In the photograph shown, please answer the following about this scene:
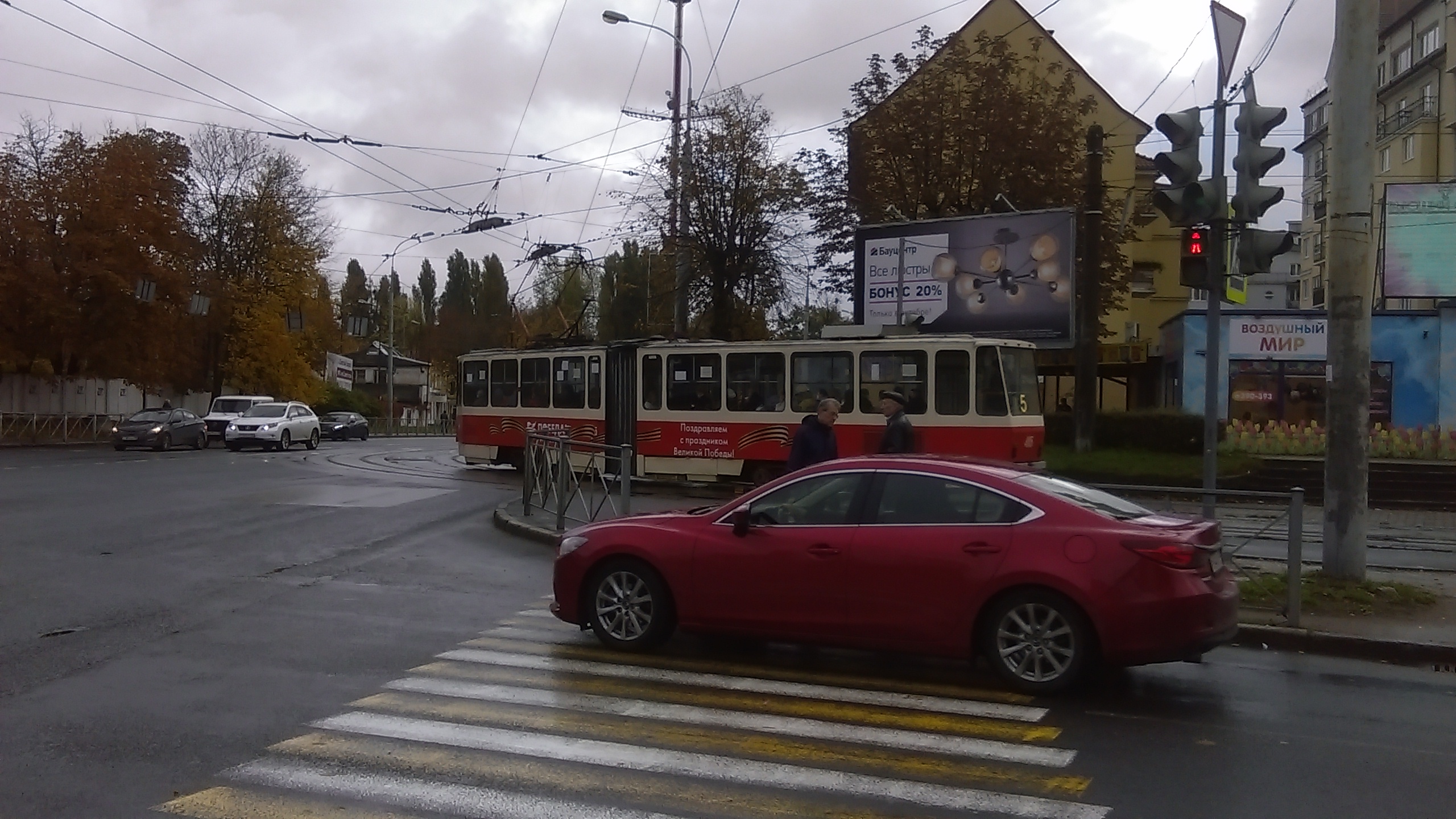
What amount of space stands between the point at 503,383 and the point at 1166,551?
2194cm

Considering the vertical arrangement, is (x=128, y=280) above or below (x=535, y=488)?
above

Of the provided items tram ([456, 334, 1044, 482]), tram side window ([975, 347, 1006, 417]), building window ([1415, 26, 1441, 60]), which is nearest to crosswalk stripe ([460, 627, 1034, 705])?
tram ([456, 334, 1044, 482])

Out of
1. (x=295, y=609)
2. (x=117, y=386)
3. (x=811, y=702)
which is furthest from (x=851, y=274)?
(x=117, y=386)

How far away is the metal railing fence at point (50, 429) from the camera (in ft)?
150

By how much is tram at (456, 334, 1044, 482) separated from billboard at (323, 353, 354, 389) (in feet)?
152

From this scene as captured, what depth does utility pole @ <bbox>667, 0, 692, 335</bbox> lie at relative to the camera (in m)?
33.2

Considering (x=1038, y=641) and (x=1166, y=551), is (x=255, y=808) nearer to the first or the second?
(x=1038, y=641)

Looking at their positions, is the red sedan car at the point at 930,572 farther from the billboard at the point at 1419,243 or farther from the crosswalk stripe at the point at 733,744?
the billboard at the point at 1419,243

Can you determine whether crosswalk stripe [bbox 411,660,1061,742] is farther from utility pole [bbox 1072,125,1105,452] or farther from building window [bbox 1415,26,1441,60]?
building window [bbox 1415,26,1441,60]

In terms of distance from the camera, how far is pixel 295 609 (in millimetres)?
10555

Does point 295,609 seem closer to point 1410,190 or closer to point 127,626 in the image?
point 127,626

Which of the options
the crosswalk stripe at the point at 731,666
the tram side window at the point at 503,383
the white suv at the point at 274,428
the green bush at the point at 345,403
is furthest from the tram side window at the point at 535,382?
the green bush at the point at 345,403

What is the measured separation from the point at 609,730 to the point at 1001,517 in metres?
2.78

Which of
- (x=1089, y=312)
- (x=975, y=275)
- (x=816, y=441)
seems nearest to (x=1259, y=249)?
(x=816, y=441)
